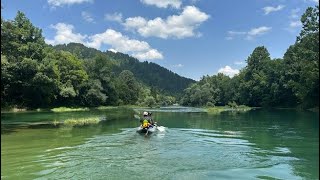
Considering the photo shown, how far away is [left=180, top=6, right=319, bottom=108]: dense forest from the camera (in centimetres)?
7074

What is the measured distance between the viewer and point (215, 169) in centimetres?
1744

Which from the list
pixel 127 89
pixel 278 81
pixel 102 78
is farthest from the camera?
pixel 127 89

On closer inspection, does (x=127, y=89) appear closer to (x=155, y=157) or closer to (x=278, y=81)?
(x=278, y=81)

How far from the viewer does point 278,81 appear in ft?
367

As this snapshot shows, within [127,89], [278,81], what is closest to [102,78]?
[127,89]

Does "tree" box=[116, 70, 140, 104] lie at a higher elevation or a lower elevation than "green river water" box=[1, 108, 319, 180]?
higher

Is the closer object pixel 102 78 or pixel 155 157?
pixel 155 157

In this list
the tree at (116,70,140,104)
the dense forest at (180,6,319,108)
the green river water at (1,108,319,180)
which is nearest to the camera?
the green river water at (1,108,319,180)

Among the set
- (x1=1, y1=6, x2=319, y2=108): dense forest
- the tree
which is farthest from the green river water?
the tree

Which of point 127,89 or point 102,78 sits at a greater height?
point 102,78

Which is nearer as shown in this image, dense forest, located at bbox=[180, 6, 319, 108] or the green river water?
the green river water

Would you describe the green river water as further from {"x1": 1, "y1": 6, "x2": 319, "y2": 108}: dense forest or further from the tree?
the tree

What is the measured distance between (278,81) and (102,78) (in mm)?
55950

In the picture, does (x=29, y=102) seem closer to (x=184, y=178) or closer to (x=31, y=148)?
(x=31, y=148)
